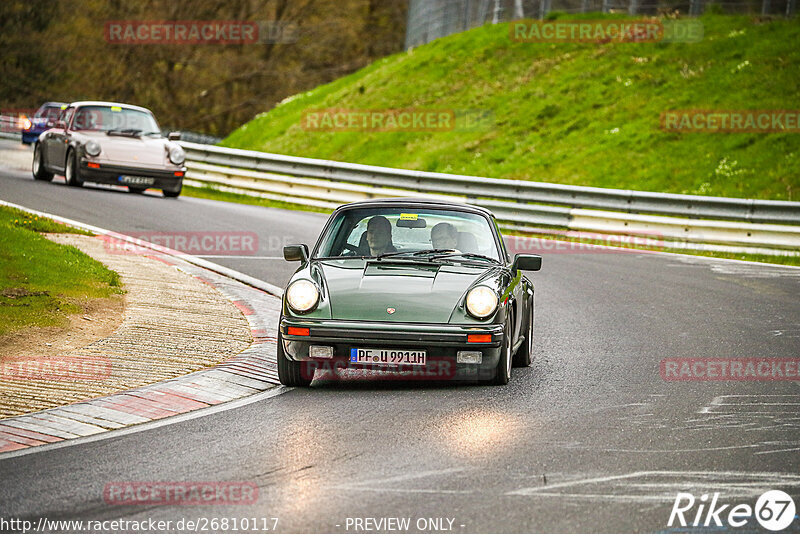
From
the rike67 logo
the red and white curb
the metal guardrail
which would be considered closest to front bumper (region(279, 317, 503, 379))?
the red and white curb

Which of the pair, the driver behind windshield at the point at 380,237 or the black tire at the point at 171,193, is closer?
the driver behind windshield at the point at 380,237

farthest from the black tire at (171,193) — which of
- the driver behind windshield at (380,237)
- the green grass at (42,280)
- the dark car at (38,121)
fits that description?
the dark car at (38,121)

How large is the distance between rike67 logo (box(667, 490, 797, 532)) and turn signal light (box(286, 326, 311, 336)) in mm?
3240

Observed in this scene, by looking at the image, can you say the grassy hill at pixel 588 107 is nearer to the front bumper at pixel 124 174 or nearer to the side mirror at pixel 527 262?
the front bumper at pixel 124 174

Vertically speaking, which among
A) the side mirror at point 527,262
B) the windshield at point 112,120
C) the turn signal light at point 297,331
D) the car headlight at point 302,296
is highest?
the windshield at point 112,120

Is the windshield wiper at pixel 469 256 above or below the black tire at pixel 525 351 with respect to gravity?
above

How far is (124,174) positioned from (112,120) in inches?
58.0

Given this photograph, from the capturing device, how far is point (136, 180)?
22.2m

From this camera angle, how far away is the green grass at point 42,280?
32.0 feet

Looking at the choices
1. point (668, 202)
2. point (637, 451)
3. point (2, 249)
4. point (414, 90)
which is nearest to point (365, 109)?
point (414, 90)

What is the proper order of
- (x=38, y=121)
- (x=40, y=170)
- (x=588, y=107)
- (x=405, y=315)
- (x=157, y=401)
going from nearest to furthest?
(x=157, y=401), (x=405, y=315), (x=40, y=170), (x=588, y=107), (x=38, y=121)

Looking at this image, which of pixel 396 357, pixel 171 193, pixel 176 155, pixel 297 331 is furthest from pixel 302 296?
pixel 171 193

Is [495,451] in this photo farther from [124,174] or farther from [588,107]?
[588,107]

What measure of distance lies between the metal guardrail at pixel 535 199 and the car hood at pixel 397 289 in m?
11.8
